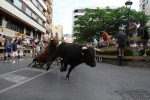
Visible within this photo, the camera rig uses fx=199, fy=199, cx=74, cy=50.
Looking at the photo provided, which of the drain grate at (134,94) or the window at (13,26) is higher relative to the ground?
the window at (13,26)

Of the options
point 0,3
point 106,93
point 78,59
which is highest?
point 0,3

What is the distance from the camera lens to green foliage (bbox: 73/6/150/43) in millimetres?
47656

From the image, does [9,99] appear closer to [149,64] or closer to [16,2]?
[149,64]

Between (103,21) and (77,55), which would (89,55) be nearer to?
(77,55)

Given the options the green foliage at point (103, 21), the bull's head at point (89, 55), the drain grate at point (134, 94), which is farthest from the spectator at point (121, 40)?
the green foliage at point (103, 21)

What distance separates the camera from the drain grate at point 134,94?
493 centimetres

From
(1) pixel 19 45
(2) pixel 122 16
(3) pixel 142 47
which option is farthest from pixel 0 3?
(2) pixel 122 16

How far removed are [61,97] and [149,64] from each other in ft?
29.1

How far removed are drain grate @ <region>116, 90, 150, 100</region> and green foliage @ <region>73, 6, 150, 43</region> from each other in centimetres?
4149

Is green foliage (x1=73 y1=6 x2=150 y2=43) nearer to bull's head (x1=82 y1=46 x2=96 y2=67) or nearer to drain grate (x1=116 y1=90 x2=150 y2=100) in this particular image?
bull's head (x1=82 y1=46 x2=96 y2=67)

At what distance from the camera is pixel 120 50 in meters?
14.3

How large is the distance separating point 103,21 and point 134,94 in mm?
45195

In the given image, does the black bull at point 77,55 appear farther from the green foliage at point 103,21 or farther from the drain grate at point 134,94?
the green foliage at point 103,21

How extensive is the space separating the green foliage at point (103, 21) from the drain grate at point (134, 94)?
41.5 metres
